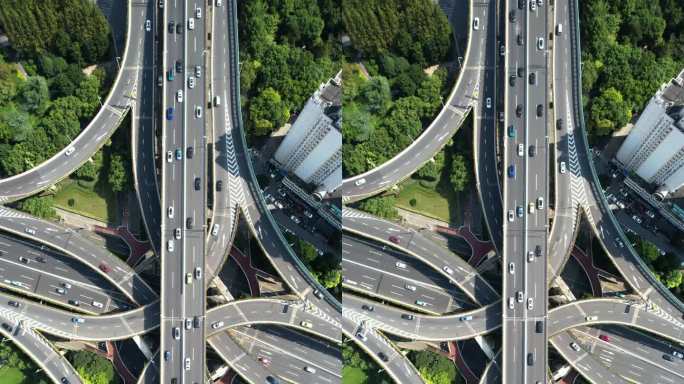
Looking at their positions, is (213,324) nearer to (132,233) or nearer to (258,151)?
(132,233)

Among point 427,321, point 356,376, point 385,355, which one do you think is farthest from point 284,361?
point 427,321

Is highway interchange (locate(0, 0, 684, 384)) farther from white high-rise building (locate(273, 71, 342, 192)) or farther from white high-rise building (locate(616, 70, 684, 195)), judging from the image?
white high-rise building (locate(616, 70, 684, 195))

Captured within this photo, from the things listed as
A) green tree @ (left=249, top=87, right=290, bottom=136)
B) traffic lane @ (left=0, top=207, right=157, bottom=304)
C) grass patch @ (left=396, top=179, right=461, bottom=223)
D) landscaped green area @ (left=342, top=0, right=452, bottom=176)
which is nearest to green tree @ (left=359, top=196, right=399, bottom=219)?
grass patch @ (left=396, top=179, right=461, bottom=223)

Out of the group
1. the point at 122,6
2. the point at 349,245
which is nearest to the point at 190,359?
the point at 349,245

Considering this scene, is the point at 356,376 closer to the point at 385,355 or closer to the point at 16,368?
the point at 385,355

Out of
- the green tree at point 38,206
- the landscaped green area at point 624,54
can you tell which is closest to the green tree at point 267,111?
the green tree at point 38,206

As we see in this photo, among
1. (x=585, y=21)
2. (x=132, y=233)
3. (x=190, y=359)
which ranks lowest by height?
(x=190, y=359)
